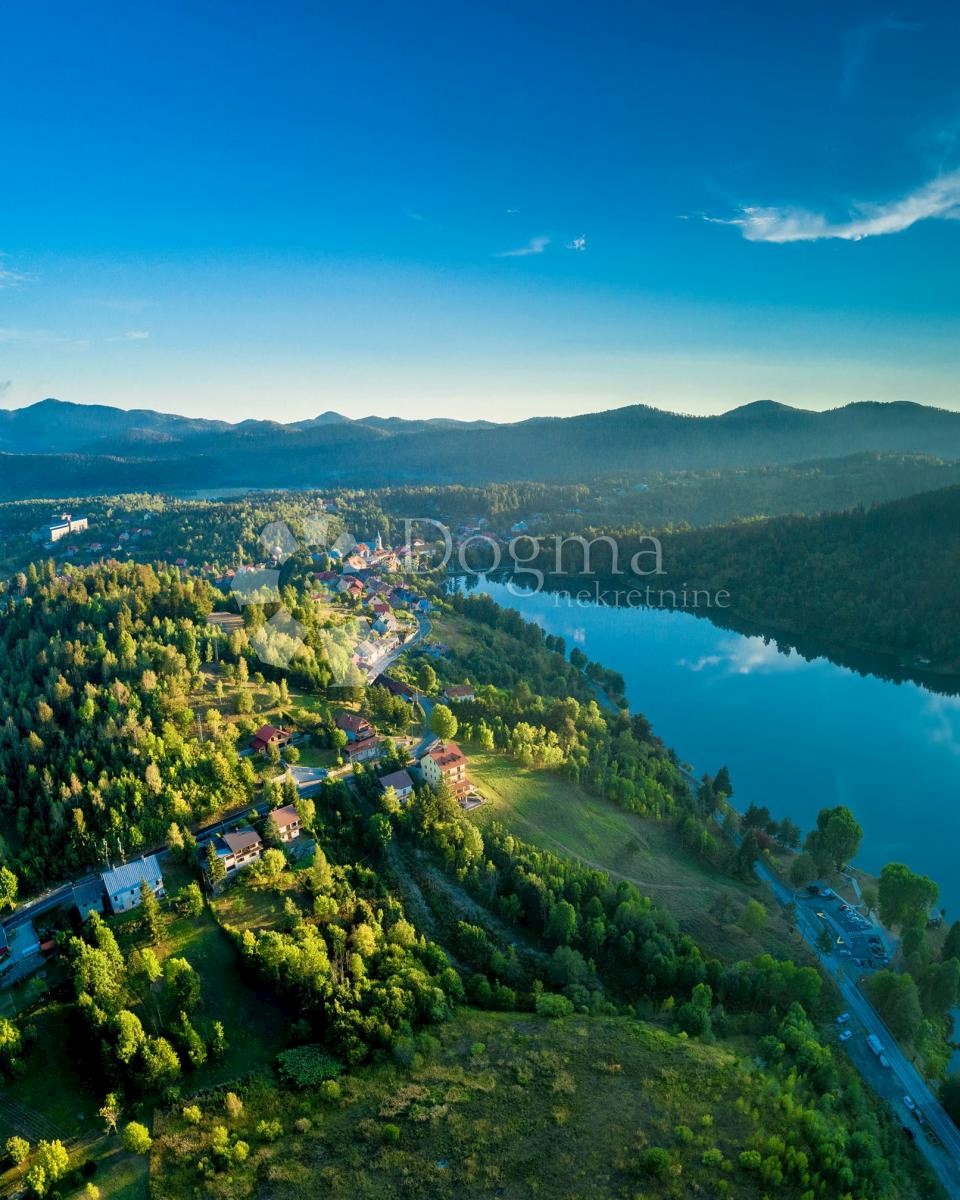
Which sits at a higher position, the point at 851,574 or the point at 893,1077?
Answer: the point at 851,574

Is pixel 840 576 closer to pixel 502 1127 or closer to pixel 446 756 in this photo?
pixel 446 756

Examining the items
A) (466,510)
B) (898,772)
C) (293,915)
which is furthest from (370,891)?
(466,510)

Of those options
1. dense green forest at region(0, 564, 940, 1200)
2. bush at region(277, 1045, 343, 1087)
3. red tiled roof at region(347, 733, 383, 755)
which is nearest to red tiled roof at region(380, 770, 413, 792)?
dense green forest at region(0, 564, 940, 1200)

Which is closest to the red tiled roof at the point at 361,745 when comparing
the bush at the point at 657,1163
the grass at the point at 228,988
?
the grass at the point at 228,988

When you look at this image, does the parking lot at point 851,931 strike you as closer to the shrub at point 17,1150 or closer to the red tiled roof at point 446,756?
the red tiled roof at point 446,756

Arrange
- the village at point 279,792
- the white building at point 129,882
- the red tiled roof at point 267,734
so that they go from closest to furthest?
the village at point 279,792
the white building at point 129,882
the red tiled roof at point 267,734

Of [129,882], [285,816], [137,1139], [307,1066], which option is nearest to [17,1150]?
[137,1139]

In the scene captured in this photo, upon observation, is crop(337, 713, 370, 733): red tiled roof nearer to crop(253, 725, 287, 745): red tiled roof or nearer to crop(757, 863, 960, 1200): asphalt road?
crop(253, 725, 287, 745): red tiled roof
